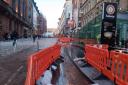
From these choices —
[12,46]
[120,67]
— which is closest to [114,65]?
[120,67]

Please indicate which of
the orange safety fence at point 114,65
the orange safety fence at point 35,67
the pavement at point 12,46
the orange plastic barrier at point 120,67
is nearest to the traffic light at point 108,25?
the pavement at point 12,46

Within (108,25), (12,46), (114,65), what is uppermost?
(108,25)

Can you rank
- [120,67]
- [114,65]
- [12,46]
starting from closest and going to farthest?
[120,67] < [114,65] < [12,46]

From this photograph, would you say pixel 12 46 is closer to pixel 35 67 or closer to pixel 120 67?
pixel 35 67

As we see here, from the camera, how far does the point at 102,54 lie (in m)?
13.8

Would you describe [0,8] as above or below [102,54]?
above

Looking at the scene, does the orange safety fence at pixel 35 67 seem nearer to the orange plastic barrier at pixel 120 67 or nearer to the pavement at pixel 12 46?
the orange plastic barrier at pixel 120 67

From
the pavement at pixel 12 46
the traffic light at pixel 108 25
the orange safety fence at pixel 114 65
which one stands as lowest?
the pavement at pixel 12 46

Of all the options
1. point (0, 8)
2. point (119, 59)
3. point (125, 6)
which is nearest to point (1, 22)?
point (0, 8)

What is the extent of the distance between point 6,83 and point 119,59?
3.84 meters

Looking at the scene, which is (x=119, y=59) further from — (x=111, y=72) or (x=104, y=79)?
(x=104, y=79)

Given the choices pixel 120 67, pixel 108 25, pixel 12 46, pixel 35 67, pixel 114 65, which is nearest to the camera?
pixel 35 67

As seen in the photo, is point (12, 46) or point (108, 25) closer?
point (108, 25)

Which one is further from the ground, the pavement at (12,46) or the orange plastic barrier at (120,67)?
the orange plastic barrier at (120,67)
